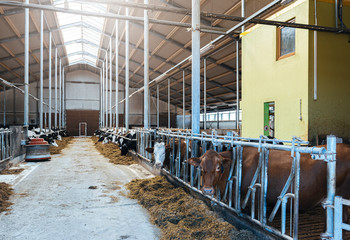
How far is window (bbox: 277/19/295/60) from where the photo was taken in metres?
7.66

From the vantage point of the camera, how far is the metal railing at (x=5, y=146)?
8125 mm

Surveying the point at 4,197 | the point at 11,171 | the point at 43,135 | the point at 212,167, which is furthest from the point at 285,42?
the point at 43,135

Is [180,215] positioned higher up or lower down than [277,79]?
lower down

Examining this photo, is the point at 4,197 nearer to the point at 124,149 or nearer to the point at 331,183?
the point at 331,183

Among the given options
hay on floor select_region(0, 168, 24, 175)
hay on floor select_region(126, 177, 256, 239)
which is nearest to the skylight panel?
hay on floor select_region(0, 168, 24, 175)

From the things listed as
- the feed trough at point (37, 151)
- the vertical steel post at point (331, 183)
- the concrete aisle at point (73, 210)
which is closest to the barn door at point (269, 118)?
the concrete aisle at point (73, 210)

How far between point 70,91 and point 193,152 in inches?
1275

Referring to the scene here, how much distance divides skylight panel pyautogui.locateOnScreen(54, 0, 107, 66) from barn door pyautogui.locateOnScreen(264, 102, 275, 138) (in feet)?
42.6

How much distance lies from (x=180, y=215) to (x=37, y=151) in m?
8.24

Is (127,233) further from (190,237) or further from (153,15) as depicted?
(153,15)

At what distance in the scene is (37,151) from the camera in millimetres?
10305

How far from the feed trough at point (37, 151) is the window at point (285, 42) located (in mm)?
8889

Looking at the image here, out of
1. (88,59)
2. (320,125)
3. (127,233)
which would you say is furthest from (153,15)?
(88,59)

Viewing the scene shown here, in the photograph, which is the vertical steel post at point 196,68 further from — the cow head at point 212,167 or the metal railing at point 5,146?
the metal railing at point 5,146
